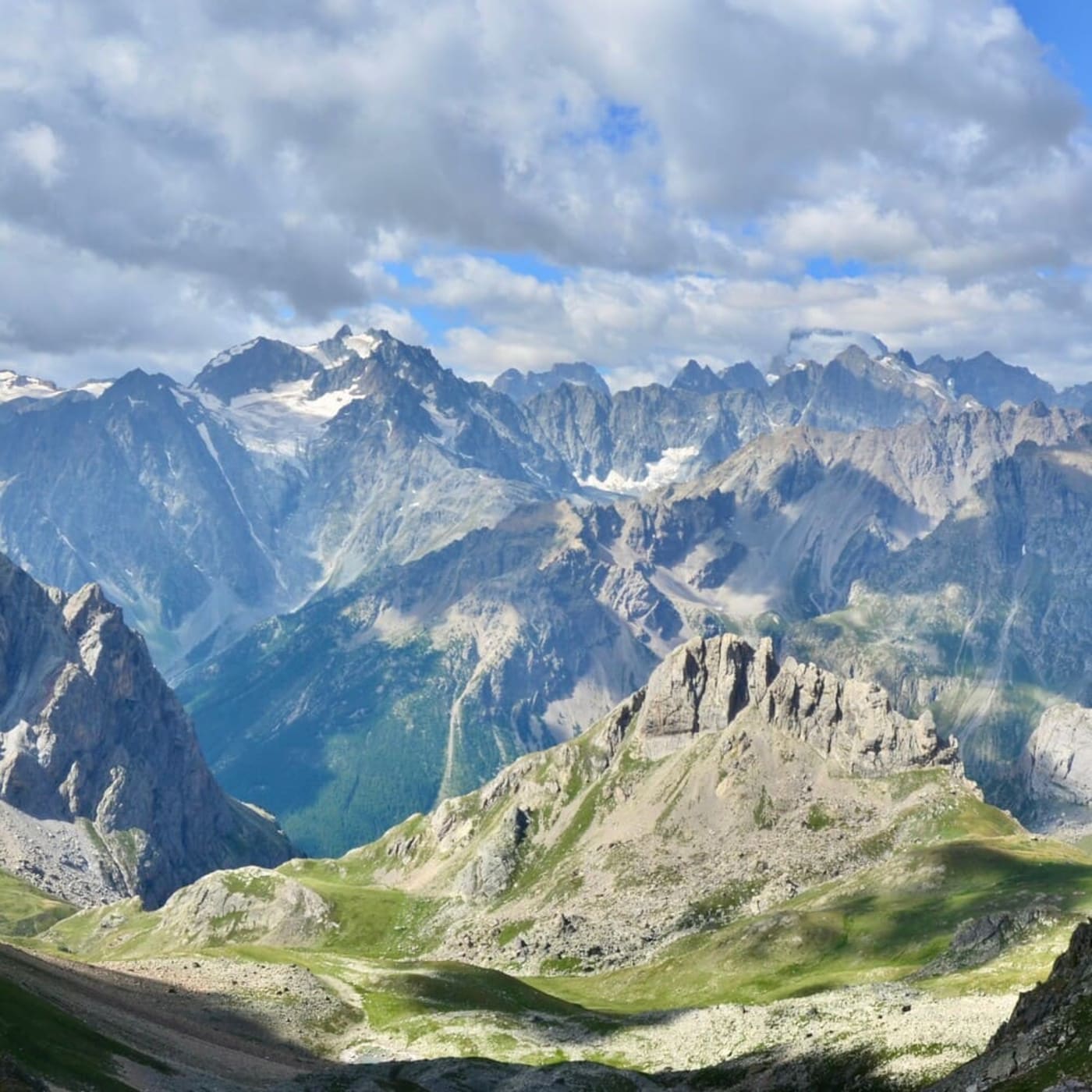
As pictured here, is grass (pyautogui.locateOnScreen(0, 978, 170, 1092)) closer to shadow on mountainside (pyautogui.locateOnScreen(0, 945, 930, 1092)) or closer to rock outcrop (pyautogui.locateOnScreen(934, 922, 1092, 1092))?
shadow on mountainside (pyautogui.locateOnScreen(0, 945, 930, 1092))

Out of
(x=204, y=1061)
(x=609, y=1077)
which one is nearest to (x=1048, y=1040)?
(x=609, y=1077)

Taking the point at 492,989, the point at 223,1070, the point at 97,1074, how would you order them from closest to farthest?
the point at 97,1074 → the point at 223,1070 → the point at 492,989

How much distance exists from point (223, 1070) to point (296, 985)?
53.2m

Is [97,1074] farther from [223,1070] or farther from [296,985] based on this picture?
[296,985]

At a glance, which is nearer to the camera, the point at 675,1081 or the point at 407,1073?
the point at 675,1081

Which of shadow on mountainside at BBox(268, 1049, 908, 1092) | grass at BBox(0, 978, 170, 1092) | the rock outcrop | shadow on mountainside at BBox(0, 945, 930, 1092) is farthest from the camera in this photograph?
shadow on mountainside at BBox(268, 1049, 908, 1092)

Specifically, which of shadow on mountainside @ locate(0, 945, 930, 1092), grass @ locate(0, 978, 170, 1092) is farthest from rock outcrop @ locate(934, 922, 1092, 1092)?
grass @ locate(0, 978, 170, 1092)

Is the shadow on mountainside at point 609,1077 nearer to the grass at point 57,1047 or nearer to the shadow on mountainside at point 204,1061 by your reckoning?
the shadow on mountainside at point 204,1061

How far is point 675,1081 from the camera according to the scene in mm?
107625

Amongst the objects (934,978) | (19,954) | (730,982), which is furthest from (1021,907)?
(19,954)

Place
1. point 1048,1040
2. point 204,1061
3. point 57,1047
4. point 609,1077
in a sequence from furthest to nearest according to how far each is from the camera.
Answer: point 204,1061, point 609,1077, point 57,1047, point 1048,1040

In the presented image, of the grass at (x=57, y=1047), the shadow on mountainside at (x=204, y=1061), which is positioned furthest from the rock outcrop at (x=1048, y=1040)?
the grass at (x=57, y=1047)

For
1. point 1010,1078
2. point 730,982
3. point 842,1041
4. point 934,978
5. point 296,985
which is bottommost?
point 730,982

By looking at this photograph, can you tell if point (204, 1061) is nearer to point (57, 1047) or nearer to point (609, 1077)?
point (57, 1047)
